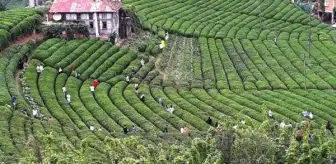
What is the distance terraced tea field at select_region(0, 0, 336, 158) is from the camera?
44438mm

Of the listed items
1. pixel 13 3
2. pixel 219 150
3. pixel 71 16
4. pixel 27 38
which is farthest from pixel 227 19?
pixel 219 150

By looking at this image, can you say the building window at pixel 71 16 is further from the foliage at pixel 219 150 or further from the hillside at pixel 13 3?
the foliage at pixel 219 150

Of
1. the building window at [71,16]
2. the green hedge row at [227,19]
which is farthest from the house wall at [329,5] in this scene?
the building window at [71,16]

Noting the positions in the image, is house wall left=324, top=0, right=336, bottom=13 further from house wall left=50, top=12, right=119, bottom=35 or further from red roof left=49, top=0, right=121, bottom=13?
house wall left=50, top=12, right=119, bottom=35

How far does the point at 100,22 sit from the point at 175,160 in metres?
41.2

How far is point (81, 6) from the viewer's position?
69250 mm

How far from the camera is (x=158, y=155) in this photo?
1268 inches

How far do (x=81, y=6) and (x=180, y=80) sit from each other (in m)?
17.3

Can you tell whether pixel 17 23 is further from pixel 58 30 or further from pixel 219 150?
pixel 219 150

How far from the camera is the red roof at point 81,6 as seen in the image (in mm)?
68562

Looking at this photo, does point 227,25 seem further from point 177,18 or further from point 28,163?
point 28,163

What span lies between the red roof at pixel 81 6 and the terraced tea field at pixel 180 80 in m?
5.21

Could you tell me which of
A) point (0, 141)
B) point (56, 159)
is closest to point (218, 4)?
point (0, 141)

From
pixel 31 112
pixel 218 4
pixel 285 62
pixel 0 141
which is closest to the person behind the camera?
pixel 0 141
